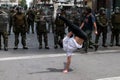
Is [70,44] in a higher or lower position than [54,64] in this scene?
higher

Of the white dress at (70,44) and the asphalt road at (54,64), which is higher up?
the white dress at (70,44)

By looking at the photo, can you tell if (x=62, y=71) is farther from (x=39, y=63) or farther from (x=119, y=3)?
(x=119, y=3)

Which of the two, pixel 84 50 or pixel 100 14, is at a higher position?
pixel 100 14

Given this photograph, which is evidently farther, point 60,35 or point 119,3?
point 119,3

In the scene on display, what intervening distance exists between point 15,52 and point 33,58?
1810mm

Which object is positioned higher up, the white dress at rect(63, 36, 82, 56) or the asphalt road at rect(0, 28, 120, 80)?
the white dress at rect(63, 36, 82, 56)

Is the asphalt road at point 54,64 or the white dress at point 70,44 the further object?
the white dress at point 70,44

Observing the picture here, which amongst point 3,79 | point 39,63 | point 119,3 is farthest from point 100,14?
point 119,3

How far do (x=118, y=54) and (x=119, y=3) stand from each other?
2292 cm

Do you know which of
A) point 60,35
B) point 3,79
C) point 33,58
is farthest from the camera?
point 60,35

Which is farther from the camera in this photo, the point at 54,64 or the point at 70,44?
the point at 54,64

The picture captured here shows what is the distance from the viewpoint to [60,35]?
16203mm

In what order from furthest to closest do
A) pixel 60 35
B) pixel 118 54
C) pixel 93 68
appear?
pixel 60 35 → pixel 118 54 → pixel 93 68

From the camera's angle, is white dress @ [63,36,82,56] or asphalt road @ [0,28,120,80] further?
white dress @ [63,36,82,56]
